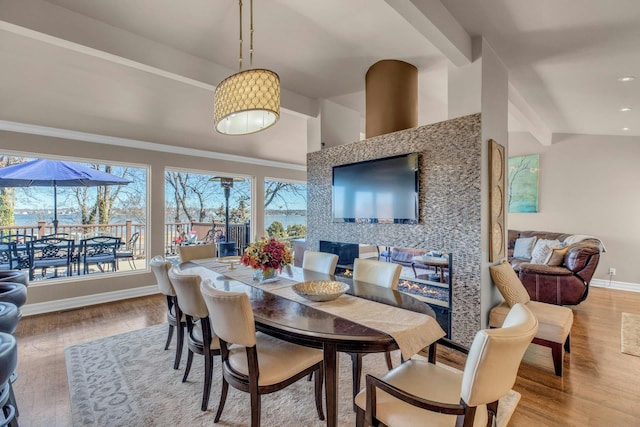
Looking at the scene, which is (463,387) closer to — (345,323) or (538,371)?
(345,323)

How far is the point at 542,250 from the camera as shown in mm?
5098

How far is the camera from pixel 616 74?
10.1ft

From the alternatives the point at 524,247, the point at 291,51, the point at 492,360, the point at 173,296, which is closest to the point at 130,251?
the point at 173,296

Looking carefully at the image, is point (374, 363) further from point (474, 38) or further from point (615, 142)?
point (615, 142)

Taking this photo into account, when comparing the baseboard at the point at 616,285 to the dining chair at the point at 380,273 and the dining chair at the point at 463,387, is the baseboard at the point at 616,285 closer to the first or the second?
the dining chair at the point at 380,273

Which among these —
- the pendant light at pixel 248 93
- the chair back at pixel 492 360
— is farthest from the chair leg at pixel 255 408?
the pendant light at pixel 248 93

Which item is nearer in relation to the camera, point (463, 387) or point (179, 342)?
point (463, 387)

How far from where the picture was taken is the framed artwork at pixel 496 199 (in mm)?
2920

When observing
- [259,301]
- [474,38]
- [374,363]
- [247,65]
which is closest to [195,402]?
[259,301]

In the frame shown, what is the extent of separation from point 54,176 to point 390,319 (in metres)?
4.93

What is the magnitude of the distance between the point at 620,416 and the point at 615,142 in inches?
210

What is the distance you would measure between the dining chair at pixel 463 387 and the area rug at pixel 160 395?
722mm

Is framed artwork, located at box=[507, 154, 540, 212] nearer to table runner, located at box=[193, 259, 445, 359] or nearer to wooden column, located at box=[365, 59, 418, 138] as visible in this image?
wooden column, located at box=[365, 59, 418, 138]

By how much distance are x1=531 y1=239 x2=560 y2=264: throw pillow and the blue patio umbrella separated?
6.84 metres
